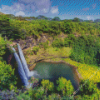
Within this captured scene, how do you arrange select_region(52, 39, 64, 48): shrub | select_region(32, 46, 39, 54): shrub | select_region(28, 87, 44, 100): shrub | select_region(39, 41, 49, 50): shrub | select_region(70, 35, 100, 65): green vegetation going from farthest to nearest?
1. select_region(52, 39, 64, 48): shrub
2. select_region(39, 41, 49, 50): shrub
3. select_region(70, 35, 100, 65): green vegetation
4. select_region(32, 46, 39, 54): shrub
5. select_region(28, 87, 44, 100): shrub

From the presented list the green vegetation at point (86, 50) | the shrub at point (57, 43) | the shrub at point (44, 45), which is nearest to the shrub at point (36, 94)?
the shrub at point (44, 45)

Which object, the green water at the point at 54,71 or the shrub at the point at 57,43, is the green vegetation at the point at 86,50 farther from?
the green water at the point at 54,71

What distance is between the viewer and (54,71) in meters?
8.22

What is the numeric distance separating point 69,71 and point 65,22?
6.90 metres

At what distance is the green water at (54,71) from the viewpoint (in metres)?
7.26

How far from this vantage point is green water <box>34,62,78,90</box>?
23.8 ft

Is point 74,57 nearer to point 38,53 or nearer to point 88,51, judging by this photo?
point 88,51

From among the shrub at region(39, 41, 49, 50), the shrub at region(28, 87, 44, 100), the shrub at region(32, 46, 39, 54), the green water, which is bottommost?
the green water

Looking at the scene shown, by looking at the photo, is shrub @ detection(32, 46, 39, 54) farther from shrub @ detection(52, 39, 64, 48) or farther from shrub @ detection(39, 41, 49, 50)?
shrub @ detection(52, 39, 64, 48)

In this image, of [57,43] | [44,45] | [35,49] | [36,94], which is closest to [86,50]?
[57,43]

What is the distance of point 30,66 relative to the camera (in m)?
8.66

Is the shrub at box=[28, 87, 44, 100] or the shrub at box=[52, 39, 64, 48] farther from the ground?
the shrub at box=[52, 39, 64, 48]

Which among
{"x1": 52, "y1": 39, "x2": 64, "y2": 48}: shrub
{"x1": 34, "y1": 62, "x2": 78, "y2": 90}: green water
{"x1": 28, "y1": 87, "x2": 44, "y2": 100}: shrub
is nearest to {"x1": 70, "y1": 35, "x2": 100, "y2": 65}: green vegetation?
{"x1": 52, "y1": 39, "x2": 64, "y2": 48}: shrub

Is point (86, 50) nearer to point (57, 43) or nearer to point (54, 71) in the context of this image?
point (57, 43)
